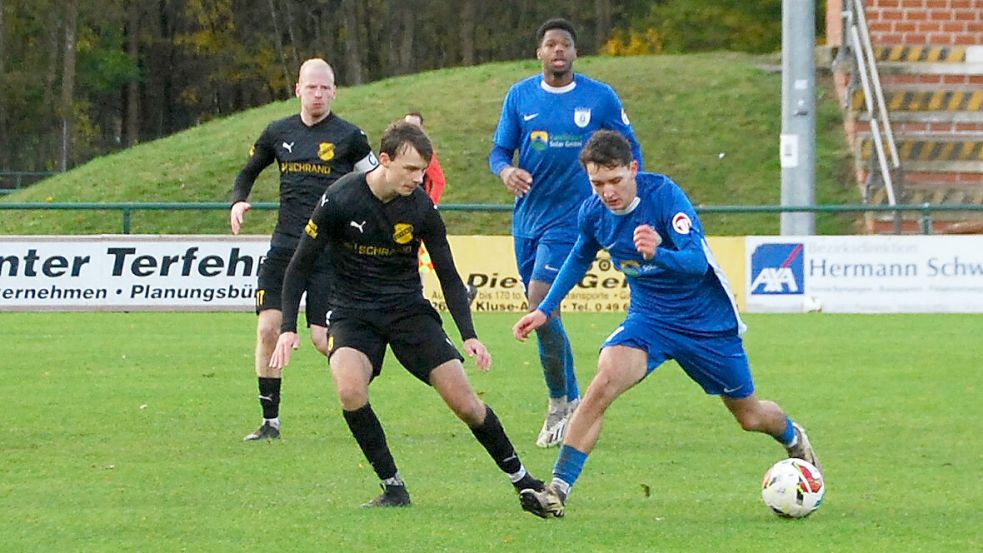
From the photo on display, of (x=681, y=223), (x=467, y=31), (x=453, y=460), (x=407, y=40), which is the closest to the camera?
(x=681, y=223)

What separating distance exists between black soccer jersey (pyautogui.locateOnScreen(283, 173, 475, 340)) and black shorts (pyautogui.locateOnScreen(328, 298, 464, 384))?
0.13 feet

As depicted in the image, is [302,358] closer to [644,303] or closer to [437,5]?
[644,303]

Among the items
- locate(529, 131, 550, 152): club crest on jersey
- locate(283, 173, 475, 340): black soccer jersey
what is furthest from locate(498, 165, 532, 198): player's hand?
locate(283, 173, 475, 340): black soccer jersey

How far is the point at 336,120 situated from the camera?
1016 cm

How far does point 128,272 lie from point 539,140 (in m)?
11.0

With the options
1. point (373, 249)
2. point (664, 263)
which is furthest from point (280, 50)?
point (664, 263)

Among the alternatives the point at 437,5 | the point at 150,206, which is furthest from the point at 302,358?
the point at 437,5

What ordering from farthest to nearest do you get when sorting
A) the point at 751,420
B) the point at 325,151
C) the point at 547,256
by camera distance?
the point at 325,151
the point at 547,256
the point at 751,420

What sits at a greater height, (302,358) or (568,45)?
(568,45)

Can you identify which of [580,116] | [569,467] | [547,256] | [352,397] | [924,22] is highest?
[924,22]

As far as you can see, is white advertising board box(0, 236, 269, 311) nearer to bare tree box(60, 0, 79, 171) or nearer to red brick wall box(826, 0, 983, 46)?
red brick wall box(826, 0, 983, 46)

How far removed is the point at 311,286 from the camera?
10141 millimetres

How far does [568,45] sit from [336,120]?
1.36 meters

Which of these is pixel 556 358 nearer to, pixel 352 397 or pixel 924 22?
pixel 352 397
